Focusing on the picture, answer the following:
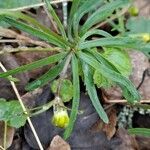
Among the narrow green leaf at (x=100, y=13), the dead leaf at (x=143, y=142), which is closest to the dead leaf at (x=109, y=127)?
the dead leaf at (x=143, y=142)

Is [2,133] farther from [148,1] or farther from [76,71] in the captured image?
[148,1]

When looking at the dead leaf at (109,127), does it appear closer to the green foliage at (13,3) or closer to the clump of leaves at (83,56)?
the clump of leaves at (83,56)

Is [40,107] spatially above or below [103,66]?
below

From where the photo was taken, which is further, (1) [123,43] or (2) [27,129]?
(2) [27,129]

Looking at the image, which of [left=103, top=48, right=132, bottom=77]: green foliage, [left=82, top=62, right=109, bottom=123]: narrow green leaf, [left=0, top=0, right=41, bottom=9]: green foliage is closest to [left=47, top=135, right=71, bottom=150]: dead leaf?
[left=82, top=62, right=109, bottom=123]: narrow green leaf

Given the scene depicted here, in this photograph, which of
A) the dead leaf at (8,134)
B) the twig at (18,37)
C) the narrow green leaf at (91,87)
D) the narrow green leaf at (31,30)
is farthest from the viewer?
the twig at (18,37)

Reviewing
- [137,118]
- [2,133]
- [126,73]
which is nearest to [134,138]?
[137,118]

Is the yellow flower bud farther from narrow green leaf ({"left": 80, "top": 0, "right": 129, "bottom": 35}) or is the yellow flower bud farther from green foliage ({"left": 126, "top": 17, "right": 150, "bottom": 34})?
green foliage ({"left": 126, "top": 17, "right": 150, "bottom": 34})
